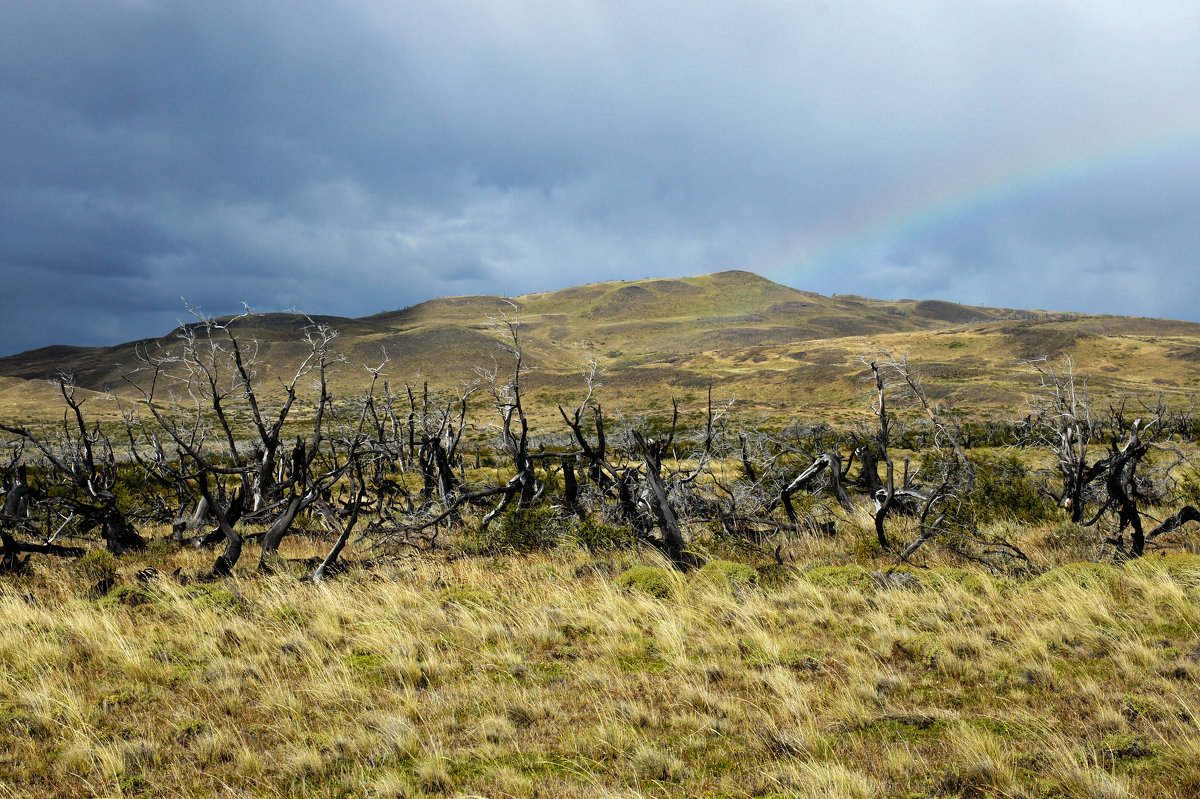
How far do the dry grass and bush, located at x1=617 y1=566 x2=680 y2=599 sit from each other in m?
0.13

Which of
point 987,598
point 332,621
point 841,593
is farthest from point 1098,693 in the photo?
point 332,621

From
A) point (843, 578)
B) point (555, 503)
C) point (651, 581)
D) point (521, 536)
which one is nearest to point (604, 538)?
point (521, 536)

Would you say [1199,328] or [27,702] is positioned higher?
[1199,328]

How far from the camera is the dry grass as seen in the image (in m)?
3.52

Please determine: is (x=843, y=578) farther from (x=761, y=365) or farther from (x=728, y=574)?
(x=761, y=365)

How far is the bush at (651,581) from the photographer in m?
6.93

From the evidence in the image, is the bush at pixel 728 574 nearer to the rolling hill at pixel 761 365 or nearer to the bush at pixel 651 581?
the bush at pixel 651 581

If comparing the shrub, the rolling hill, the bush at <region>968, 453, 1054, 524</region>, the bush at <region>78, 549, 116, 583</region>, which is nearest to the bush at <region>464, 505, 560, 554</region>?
the shrub

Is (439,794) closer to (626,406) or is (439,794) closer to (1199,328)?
(626,406)

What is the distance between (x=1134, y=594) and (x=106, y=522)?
566 inches

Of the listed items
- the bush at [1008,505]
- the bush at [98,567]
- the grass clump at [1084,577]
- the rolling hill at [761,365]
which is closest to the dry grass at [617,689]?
the grass clump at [1084,577]

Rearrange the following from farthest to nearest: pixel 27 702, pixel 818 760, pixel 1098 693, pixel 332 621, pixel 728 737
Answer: pixel 332 621
pixel 27 702
pixel 1098 693
pixel 728 737
pixel 818 760

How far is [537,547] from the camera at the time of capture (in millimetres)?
9789

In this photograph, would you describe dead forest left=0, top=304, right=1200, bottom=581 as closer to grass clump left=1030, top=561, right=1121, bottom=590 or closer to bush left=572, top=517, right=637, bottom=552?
bush left=572, top=517, right=637, bottom=552
